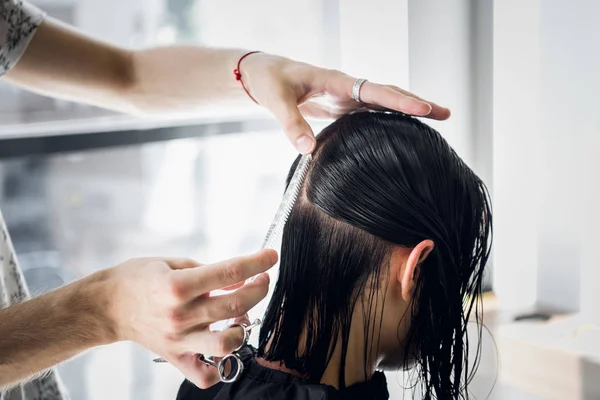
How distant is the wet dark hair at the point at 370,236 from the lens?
1.08 meters

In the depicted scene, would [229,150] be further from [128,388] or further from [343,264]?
[343,264]

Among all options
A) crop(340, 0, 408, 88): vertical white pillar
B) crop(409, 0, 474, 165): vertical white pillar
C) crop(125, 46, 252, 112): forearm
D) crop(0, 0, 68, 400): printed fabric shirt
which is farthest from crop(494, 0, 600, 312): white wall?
crop(0, 0, 68, 400): printed fabric shirt

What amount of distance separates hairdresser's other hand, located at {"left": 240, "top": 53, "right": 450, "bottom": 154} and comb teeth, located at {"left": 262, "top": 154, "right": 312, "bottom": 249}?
65 mm

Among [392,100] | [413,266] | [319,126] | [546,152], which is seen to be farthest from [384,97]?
[319,126]

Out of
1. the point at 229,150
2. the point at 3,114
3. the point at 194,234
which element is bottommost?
the point at 194,234

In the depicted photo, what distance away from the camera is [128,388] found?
2150 mm

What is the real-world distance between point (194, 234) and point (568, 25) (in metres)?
1.31

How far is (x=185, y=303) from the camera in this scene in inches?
31.1

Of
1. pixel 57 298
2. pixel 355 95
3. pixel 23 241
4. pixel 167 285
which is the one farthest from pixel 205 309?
pixel 23 241

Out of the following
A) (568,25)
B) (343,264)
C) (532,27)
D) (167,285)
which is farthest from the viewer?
(532,27)

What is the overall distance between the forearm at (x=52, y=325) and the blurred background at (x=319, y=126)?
1025 millimetres

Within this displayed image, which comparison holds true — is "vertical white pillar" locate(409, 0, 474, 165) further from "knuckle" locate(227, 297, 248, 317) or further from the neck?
"knuckle" locate(227, 297, 248, 317)

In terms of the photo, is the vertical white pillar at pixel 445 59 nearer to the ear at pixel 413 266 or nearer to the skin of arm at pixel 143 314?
the ear at pixel 413 266

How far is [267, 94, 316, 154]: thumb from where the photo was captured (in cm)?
105
